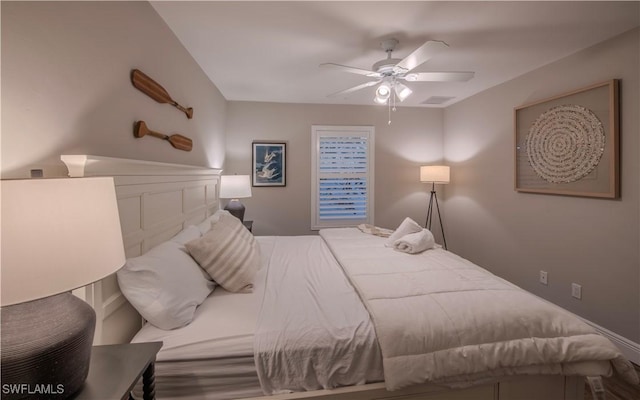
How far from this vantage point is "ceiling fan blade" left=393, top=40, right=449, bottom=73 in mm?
1614

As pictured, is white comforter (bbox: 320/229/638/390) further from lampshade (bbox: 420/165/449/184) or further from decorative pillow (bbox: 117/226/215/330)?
lampshade (bbox: 420/165/449/184)

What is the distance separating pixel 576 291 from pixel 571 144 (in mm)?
1295

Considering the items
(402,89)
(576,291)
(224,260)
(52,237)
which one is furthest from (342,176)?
(52,237)

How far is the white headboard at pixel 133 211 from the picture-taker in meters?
1.13

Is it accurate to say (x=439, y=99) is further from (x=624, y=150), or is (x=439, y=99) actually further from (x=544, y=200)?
(x=624, y=150)

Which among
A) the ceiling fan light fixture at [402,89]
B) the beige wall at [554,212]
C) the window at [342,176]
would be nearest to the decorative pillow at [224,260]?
the ceiling fan light fixture at [402,89]

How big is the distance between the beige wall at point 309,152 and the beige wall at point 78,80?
1.88 metres

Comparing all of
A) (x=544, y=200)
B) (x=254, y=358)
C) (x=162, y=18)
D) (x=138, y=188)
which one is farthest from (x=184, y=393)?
(x=544, y=200)

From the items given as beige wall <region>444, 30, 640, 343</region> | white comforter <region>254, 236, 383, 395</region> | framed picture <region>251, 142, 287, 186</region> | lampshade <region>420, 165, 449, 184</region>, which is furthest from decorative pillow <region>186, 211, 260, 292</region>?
lampshade <region>420, 165, 449, 184</region>

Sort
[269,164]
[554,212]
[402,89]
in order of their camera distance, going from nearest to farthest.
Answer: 1. [402,89]
2. [554,212]
3. [269,164]

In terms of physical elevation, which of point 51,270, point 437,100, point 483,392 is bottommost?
point 483,392

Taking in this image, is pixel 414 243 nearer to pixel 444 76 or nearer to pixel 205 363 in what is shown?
pixel 444 76

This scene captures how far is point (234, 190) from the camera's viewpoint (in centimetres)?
328

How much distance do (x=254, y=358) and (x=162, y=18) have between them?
7.18ft
